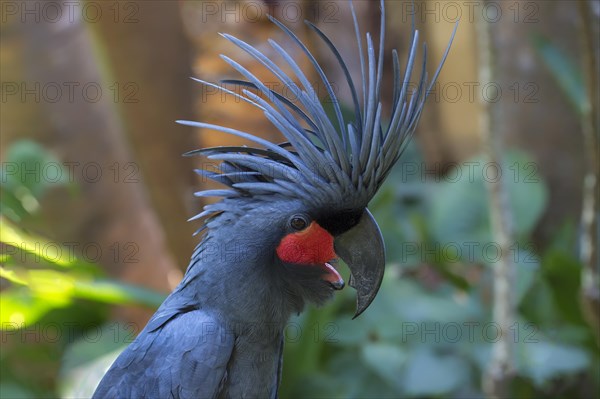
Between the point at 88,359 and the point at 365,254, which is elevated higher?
the point at 365,254

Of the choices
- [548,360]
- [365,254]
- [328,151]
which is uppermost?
[328,151]

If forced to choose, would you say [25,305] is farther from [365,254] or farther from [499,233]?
[499,233]

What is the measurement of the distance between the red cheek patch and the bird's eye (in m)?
0.01

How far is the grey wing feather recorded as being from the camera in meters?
1.65

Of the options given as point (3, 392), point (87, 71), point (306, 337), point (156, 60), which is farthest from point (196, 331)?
point (87, 71)

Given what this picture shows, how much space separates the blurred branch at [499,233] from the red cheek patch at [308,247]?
3.25 feet

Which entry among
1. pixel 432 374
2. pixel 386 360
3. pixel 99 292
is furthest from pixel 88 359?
pixel 432 374

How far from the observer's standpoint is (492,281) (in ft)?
10.4

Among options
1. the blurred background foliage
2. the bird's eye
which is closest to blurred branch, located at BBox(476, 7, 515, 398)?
the blurred background foliage

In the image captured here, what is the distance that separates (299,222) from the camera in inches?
63.6

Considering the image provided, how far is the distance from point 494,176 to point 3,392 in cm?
211

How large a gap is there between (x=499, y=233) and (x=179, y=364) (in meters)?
1.32

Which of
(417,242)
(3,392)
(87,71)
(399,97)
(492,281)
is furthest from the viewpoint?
(87,71)

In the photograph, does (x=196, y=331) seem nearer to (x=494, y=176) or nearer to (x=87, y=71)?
(x=494, y=176)
